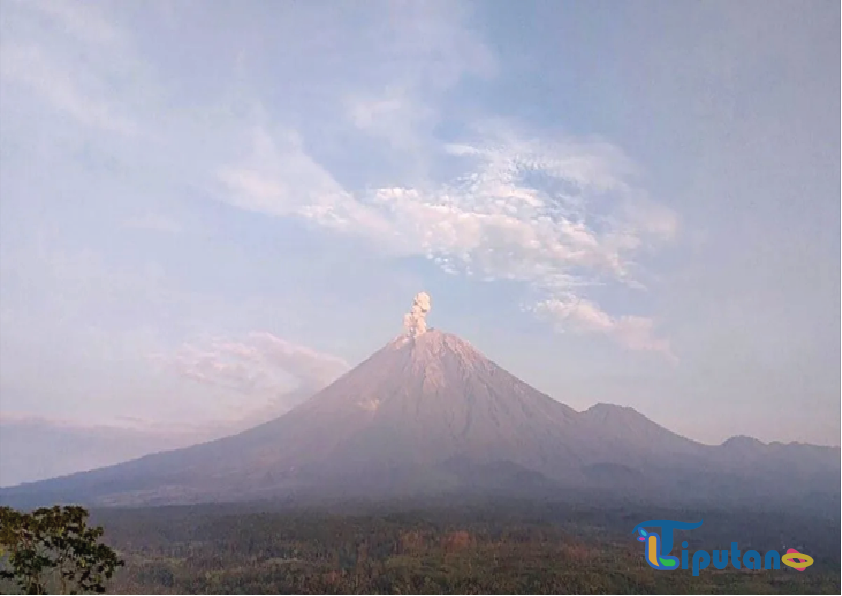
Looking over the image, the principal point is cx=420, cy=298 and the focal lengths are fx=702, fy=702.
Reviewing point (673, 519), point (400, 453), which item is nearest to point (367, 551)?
point (673, 519)

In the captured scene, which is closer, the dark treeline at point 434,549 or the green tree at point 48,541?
the green tree at point 48,541

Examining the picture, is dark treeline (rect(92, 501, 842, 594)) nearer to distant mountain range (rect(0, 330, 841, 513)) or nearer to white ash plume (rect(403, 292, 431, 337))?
distant mountain range (rect(0, 330, 841, 513))

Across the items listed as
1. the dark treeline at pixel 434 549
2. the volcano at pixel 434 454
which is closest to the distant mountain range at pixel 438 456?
the volcano at pixel 434 454

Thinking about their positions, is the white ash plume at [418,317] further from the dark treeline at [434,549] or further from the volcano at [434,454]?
the dark treeline at [434,549]

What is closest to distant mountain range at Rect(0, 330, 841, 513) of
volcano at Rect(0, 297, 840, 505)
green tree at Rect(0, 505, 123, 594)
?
volcano at Rect(0, 297, 840, 505)

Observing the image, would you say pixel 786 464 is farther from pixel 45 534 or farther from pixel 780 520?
pixel 45 534

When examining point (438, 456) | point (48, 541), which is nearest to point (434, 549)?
point (48, 541)

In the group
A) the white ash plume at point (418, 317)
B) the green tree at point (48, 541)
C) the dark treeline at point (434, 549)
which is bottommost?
the dark treeline at point (434, 549)

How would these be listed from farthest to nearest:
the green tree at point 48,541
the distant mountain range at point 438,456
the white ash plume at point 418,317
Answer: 1. the white ash plume at point 418,317
2. the distant mountain range at point 438,456
3. the green tree at point 48,541
